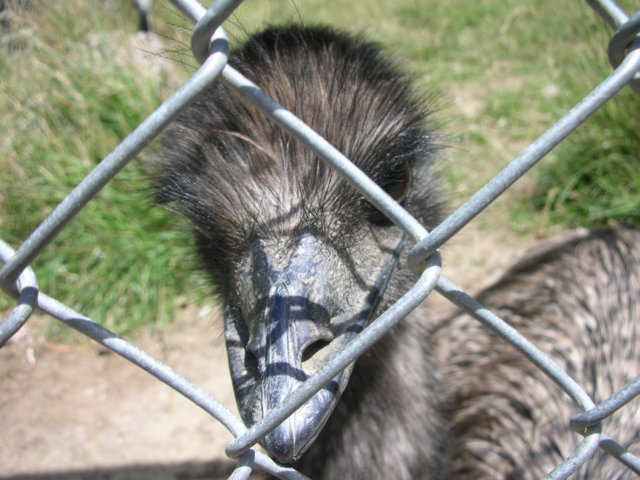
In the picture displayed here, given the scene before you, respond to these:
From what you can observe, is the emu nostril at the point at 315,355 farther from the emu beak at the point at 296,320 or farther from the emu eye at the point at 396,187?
the emu eye at the point at 396,187

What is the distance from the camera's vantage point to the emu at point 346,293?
1.05 m

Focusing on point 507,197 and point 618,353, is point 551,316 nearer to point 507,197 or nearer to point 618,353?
point 618,353

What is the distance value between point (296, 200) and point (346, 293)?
0.19 m

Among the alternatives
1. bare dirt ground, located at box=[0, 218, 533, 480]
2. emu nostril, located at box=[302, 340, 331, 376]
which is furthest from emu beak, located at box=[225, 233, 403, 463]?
bare dirt ground, located at box=[0, 218, 533, 480]

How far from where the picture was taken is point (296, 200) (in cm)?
120

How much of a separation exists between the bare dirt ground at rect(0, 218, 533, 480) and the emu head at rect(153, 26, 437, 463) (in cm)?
82

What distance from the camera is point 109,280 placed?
2.86 meters

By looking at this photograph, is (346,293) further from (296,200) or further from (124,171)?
(124,171)

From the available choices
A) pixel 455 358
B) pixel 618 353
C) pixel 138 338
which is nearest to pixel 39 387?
pixel 138 338

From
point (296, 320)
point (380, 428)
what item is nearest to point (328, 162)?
point (296, 320)

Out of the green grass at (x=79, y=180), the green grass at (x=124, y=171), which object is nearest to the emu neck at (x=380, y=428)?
the green grass at (x=124, y=171)

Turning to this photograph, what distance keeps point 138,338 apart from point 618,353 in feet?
5.92

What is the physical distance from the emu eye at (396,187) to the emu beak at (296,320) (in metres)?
0.04

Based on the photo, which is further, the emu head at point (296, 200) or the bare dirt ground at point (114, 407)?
the bare dirt ground at point (114, 407)
